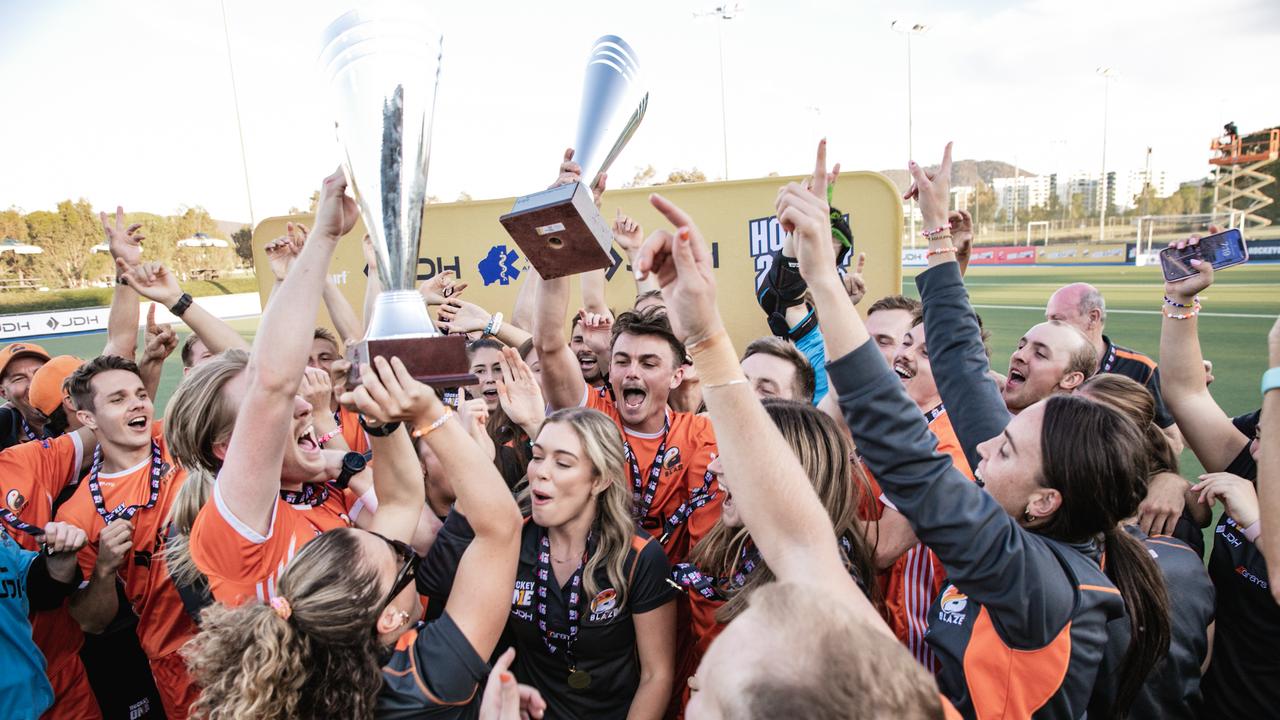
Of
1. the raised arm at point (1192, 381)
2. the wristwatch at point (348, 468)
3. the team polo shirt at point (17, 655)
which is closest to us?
the team polo shirt at point (17, 655)

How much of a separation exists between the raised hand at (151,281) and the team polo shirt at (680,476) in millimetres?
2391

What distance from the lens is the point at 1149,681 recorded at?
227cm

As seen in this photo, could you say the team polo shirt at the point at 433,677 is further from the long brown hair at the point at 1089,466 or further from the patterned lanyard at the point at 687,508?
the long brown hair at the point at 1089,466

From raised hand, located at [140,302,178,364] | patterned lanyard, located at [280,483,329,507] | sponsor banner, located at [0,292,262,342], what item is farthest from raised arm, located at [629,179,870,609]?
sponsor banner, located at [0,292,262,342]

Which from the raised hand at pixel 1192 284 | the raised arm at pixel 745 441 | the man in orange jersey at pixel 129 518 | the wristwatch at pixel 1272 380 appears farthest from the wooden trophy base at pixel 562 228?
the raised hand at pixel 1192 284

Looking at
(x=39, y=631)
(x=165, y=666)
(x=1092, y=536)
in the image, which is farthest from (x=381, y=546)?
(x=39, y=631)

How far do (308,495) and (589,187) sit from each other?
151cm

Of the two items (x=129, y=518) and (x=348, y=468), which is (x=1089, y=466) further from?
(x=129, y=518)

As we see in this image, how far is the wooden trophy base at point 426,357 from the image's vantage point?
1662 mm

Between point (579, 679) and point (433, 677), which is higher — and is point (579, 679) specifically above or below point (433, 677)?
below

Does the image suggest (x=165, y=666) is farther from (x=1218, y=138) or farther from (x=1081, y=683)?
(x=1218, y=138)

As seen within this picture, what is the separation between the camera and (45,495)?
10.8 feet

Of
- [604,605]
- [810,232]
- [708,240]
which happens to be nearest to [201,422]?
[604,605]

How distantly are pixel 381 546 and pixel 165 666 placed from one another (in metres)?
1.68
